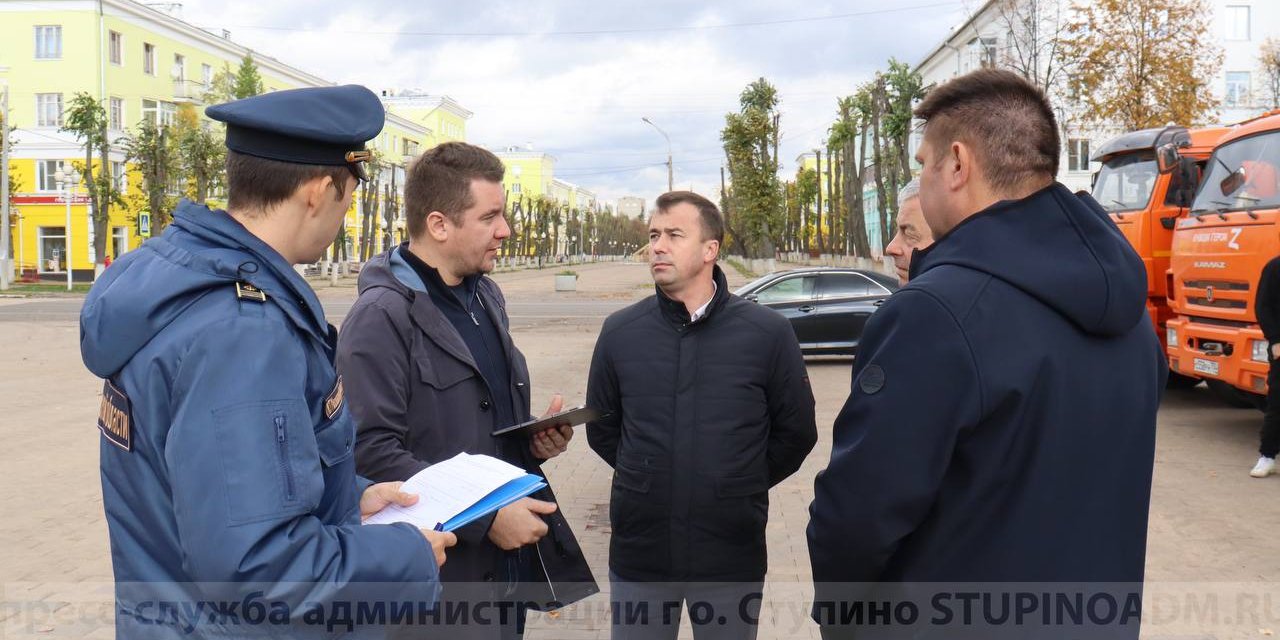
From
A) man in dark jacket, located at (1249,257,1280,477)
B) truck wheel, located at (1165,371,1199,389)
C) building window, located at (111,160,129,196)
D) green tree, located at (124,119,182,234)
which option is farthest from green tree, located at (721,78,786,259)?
man in dark jacket, located at (1249,257,1280,477)

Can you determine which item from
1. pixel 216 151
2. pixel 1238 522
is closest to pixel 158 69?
pixel 216 151

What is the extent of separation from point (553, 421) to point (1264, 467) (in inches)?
315

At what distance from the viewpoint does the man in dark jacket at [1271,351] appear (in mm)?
8505

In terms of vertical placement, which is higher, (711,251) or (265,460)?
(711,251)

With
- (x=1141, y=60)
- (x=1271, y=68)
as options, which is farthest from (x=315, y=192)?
(x=1271, y=68)

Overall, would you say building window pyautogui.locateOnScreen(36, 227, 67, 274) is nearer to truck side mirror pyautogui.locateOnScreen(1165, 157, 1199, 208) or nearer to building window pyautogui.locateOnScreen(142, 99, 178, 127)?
building window pyautogui.locateOnScreen(142, 99, 178, 127)

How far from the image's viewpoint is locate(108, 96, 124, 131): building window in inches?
2253

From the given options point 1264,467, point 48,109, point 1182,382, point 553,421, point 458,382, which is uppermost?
point 48,109

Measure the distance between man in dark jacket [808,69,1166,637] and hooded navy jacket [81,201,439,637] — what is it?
0.92m

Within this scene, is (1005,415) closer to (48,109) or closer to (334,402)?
(334,402)

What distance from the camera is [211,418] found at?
175cm

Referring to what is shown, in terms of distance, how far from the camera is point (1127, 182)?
13.2 metres

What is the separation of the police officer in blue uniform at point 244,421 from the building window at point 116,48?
2476 inches

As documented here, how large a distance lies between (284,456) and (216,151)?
50.0 metres
